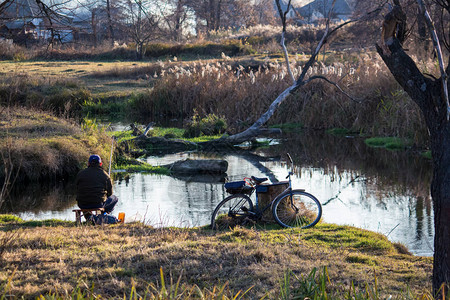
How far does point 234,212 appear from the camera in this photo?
9062 mm

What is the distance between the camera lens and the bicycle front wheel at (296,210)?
9086 millimetres

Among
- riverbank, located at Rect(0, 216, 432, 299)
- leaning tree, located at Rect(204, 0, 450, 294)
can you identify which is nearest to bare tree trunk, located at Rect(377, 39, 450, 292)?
leaning tree, located at Rect(204, 0, 450, 294)

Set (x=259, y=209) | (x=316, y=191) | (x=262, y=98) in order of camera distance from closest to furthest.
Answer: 1. (x=259, y=209)
2. (x=316, y=191)
3. (x=262, y=98)

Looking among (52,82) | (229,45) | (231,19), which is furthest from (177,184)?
(231,19)

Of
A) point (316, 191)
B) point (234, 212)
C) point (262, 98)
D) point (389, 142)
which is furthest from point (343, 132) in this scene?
point (234, 212)

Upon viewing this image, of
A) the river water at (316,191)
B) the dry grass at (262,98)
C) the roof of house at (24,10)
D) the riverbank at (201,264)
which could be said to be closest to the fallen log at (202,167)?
the river water at (316,191)

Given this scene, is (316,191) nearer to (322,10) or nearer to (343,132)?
(343,132)

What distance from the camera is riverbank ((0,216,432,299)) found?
193 inches

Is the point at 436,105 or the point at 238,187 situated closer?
the point at 436,105

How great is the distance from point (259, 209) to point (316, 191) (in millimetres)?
3850

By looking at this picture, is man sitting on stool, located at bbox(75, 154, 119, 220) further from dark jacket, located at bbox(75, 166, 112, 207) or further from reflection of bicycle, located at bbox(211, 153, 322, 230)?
reflection of bicycle, located at bbox(211, 153, 322, 230)

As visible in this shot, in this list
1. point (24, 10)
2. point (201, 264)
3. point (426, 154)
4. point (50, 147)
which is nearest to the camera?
point (201, 264)

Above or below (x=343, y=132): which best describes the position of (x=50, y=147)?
above

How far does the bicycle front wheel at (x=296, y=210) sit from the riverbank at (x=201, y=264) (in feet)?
3.95
